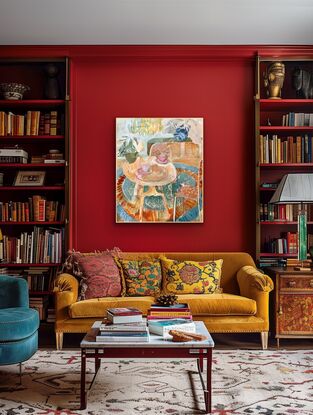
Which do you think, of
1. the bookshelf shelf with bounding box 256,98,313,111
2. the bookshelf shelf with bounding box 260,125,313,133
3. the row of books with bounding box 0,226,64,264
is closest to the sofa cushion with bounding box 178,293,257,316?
the row of books with bounding box 0,226,64,264

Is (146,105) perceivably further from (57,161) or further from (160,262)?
(160,262)

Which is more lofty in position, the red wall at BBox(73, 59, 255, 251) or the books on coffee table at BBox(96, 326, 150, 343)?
the red wall at BBox(73, 59, 255, 251)

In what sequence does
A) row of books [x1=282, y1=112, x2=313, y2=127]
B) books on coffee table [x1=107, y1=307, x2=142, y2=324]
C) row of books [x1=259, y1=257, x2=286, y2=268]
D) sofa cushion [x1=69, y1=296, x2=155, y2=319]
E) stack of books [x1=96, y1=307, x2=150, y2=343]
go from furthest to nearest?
row of books [x1=282, y1=112, x2=313, y2=127]
row of books [x1=259, y1=257, x2=286, y2=268]
sofa cushion [x1=69, y1=296, x2=155, y2=319]
books on coffee table [x1=107, y1=307, x2=142, y2=324]
stack of books [x1=96, y1=307, x2=150, y2=343]

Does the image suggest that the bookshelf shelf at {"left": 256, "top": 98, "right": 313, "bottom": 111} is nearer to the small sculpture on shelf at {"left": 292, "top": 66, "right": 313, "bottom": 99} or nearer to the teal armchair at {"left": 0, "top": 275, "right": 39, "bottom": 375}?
the small sculpture on shelf at {"left": 292, "top": 66, "right": 313, "bottom": 99}

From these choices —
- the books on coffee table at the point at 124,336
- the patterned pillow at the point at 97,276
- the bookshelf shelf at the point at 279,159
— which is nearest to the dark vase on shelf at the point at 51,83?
the patterned pillow at the point at 97,276

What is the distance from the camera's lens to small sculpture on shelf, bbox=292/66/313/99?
18.3 ft

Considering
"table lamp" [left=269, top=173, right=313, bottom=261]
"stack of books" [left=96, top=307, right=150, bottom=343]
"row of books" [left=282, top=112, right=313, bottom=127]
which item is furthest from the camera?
"row of books" [left=282, top=112, right=313, bottom=127]

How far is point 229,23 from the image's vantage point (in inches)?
199

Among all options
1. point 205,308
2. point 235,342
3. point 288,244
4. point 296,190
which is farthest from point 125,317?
point 288,244

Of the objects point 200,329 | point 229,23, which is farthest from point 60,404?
point 229,23

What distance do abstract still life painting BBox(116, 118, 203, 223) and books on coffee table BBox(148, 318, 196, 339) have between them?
7.39ft

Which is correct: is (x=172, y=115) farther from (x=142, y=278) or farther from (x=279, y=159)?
(x=142, y=278)

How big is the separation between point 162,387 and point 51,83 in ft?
11.3

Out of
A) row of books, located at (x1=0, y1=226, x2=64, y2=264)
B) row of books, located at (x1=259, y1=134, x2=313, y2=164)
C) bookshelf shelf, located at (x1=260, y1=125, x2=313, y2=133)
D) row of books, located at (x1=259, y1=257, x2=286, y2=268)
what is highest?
bookshelf shelf, located at (x1=260, y1=125, x2=313, y2=133)
